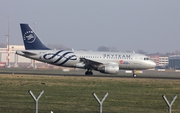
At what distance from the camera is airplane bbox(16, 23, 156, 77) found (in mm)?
57031

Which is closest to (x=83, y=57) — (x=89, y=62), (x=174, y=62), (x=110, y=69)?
(x=89, y=62)

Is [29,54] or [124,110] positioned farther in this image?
[29,54]

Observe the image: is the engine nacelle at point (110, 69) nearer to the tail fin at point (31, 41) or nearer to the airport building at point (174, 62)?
the tail fin at point (31, 41)

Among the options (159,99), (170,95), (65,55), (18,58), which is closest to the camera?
(159,99)

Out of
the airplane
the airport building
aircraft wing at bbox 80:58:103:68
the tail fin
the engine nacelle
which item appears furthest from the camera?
the airport building

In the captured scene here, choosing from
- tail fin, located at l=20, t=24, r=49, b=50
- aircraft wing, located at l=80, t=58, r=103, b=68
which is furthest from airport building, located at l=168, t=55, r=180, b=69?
tail fin, located at l=20, t=24, r=49, b=50

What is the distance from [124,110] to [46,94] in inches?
307

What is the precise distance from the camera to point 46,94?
92.9 ft

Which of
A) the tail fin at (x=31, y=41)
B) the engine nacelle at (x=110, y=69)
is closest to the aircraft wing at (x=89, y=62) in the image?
the engine nacelle at (x=110, y=69)

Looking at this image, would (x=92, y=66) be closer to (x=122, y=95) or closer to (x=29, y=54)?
(x=29, y=54)

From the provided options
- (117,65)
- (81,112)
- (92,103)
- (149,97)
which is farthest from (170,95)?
(117,65)

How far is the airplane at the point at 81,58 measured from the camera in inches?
2245

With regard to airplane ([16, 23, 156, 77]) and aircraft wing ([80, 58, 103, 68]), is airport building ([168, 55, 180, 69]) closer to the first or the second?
airplane ([16, 23, 156, 77])

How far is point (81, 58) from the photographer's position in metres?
56.4
